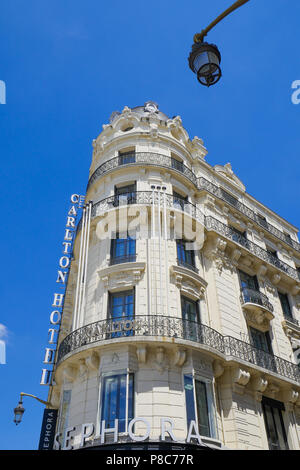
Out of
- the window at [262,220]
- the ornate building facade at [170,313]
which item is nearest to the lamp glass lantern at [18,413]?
the ornate building facade at [170,313]

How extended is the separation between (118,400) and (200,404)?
9.18ft

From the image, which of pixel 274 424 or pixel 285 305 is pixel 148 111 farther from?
pixel 274 424

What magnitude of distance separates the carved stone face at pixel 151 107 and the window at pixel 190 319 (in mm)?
12608

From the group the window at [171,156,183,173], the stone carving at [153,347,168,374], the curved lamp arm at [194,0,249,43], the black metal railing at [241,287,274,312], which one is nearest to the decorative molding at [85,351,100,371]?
the stone carving at [153,347,168,374]

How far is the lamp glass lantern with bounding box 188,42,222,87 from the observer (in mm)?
4391

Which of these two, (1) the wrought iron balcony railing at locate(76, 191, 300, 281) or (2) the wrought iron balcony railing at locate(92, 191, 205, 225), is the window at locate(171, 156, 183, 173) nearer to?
(1) the wrought iron balcony railing at locate(76, 191, 300, 281)

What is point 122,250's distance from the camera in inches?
627

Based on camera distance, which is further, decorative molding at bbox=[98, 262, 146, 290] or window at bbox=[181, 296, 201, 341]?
decorative molding at bbox=[98, 262, 146, 290]

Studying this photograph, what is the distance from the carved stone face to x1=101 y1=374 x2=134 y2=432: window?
52.5 ft

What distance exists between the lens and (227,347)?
14570 mm

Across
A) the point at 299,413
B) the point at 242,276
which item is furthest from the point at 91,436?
the point at 242,276

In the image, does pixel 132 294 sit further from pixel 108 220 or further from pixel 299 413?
pixel 299 413

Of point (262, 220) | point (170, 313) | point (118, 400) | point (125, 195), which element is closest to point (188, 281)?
point (170, 313)
